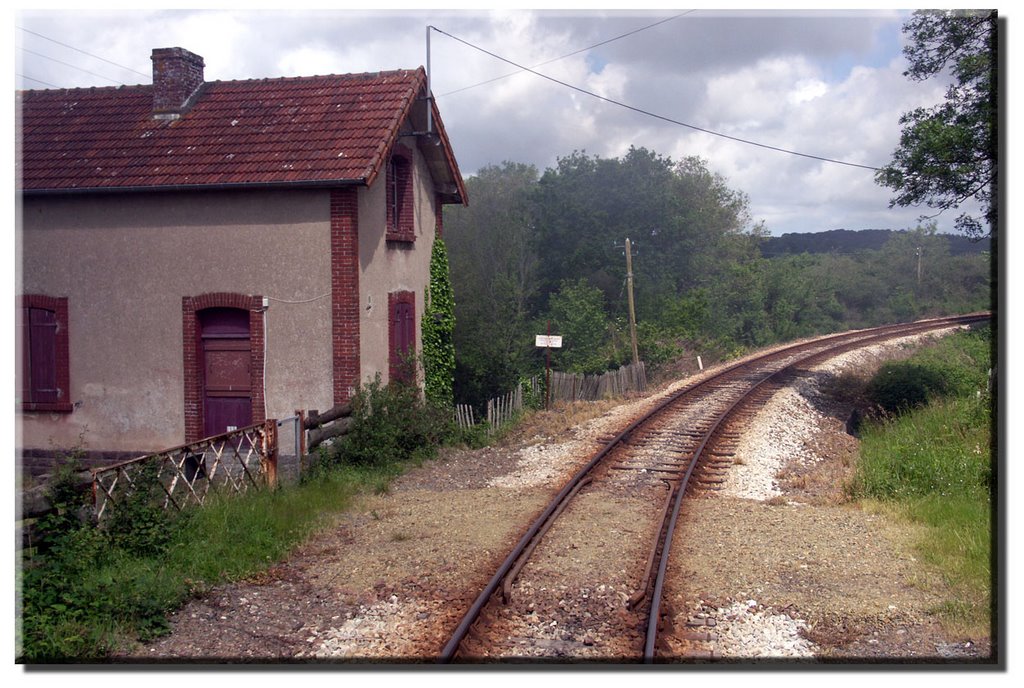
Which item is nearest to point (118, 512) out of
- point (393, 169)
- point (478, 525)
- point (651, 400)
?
point (478, 525)

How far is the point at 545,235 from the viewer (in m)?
49.7

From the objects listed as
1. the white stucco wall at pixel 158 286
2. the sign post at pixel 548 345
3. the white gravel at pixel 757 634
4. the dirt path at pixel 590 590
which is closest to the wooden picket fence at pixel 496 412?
the sign post at pixel 548 345

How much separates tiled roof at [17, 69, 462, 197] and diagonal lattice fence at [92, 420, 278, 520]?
4.64 m

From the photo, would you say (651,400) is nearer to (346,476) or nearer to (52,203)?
(346,476)

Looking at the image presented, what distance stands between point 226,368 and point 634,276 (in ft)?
117

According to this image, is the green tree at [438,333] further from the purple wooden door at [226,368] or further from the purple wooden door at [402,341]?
the purple wooden door at [226,368]

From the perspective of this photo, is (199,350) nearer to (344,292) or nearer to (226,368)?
(226,368)

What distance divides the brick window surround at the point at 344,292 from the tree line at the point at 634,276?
13366mm

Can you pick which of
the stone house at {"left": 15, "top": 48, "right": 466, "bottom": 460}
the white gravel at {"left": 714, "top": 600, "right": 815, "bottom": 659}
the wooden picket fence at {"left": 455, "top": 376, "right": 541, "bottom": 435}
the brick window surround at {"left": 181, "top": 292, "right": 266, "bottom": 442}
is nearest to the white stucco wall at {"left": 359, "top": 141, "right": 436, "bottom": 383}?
the stone house at {"left": 15, "top": 48, "right": 466, "bottom": 460}

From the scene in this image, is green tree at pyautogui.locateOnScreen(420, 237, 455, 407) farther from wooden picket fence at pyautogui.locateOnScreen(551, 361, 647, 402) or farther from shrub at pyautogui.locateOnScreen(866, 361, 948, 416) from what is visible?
shrub at pyautogui.locateOnScreen(866, 361, 948, 416)

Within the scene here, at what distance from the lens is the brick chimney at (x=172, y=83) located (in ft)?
51.3

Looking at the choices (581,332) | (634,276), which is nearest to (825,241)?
(634,276)

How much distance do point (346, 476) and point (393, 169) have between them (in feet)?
22.9

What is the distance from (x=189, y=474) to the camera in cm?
1057
